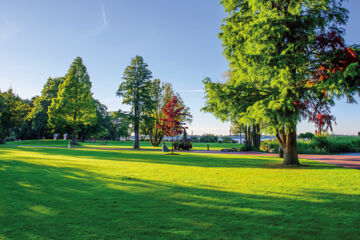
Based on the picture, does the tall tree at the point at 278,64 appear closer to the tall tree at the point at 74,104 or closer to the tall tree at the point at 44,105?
the tall tree at the point at 74,104

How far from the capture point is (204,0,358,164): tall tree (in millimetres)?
10070

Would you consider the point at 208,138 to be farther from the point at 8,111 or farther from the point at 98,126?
the point at 8,111

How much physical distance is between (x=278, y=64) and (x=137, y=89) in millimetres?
26505

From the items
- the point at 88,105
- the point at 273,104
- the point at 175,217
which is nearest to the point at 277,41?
the point at 273,104

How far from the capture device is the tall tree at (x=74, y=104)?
40.8 m

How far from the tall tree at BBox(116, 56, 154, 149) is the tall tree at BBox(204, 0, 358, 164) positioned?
22.6m

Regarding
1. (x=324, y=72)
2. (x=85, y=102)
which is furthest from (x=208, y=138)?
(x=324, y=72)

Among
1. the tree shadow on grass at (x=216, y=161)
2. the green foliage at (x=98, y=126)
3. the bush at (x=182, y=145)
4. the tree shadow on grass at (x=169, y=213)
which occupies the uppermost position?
the green foliage at (x=98, y=126)

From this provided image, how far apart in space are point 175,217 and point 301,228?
218 centimetres

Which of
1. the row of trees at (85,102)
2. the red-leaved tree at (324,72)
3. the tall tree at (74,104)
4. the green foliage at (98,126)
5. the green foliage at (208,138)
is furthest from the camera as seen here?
the green foliage at (208,138)

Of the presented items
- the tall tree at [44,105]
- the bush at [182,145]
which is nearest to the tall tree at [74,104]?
the tall tree at [44,105]

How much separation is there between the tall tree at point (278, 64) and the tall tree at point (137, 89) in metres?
22.6

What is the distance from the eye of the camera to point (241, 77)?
42.8 ft

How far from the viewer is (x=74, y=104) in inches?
1618
